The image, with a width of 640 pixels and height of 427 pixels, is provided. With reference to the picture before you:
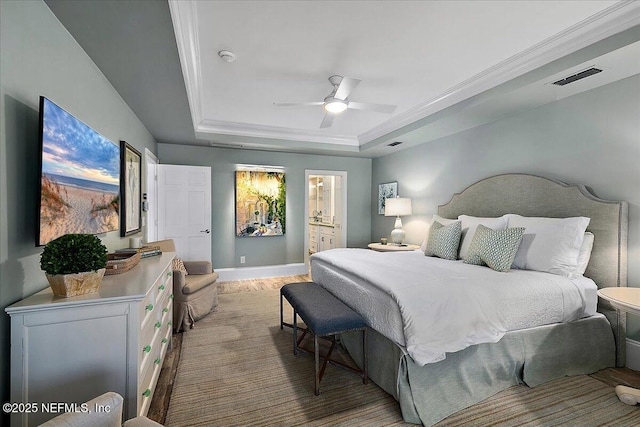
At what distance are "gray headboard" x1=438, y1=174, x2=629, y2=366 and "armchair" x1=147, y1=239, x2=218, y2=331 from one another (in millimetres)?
3436

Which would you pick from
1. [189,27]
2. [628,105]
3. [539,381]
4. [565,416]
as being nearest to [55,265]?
[189,27]

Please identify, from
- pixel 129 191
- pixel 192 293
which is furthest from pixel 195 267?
pixel 129 191

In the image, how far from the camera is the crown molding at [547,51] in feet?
6.47

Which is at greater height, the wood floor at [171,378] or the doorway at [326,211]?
the doorway at [326,211]

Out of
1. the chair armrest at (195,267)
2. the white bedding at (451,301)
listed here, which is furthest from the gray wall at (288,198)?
the white bedding at (451,301)

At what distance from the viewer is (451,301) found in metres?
1.89

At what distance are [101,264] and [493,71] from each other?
3458 mm

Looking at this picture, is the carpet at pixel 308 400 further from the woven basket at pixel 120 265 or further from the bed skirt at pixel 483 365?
the woven basket at pixel 120 265

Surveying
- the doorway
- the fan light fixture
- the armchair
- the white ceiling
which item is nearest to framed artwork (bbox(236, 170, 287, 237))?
the doorway

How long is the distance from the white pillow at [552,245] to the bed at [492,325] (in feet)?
0.54

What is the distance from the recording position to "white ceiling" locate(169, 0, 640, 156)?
200cm

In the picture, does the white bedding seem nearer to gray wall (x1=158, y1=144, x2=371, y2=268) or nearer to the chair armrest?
the chair armrest

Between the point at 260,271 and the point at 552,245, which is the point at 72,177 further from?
the point at 260,271

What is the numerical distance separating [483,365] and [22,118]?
3024 millimetres
